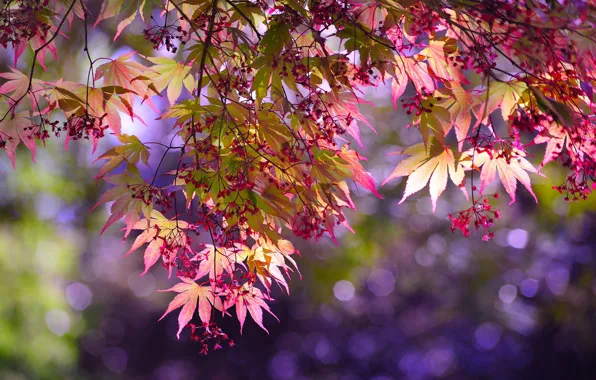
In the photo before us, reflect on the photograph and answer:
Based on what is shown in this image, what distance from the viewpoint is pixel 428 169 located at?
1.50m

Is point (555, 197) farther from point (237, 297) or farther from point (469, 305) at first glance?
point (237, 297)

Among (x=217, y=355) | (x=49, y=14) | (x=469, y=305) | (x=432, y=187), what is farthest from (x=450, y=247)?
(x=49, y=14)

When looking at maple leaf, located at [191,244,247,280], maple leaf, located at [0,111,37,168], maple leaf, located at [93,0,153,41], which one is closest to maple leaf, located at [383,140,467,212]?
maple leaf, located at [191,244,247,280]

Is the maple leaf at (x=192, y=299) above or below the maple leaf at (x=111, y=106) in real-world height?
below

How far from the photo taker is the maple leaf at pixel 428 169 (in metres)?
1.45

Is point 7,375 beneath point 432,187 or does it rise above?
beneath

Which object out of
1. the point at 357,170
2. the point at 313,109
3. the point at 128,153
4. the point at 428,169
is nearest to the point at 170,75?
the point at 128,153

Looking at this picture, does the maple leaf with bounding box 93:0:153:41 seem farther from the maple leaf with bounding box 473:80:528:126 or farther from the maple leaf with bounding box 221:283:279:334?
the maple leaf with bounding box 473:80:528:126

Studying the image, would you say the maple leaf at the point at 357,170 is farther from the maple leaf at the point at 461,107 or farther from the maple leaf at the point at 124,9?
the maple leaf at the point at 124,9

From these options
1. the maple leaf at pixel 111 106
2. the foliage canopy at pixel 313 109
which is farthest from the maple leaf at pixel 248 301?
the maple leaf at pixel 111 106

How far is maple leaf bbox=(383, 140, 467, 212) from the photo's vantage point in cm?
145

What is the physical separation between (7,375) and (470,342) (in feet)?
17.0

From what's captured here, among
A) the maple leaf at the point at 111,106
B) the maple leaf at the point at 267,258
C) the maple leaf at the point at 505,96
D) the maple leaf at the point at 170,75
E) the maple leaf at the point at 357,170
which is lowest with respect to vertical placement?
the maple leaf at the point at 267,258

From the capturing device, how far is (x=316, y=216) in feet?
4.48
